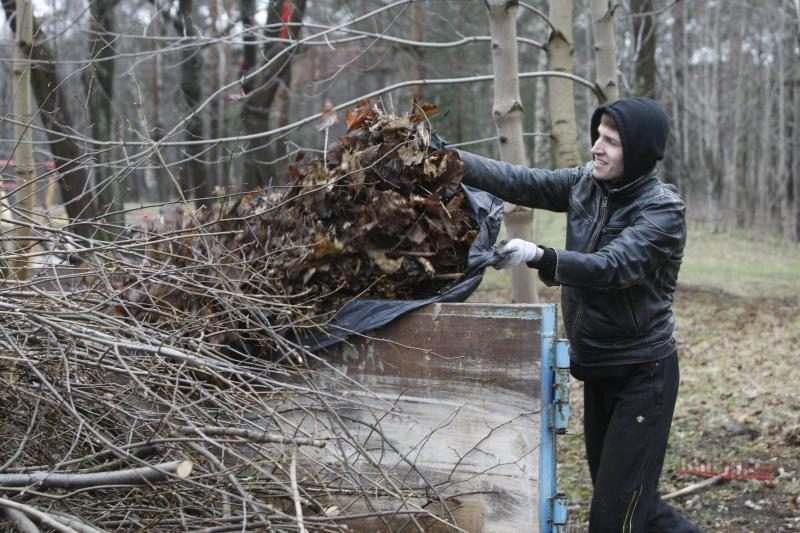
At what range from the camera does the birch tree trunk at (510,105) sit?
470cm

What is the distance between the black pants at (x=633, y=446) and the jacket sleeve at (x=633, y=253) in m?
0.44

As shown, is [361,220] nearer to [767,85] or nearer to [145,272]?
[145,272]

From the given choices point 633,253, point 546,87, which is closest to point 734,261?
point 546,87

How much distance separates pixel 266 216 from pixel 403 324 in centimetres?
82

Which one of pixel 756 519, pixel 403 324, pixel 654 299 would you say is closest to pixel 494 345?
pixel 403 324

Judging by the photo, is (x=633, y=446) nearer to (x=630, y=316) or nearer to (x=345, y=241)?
(x=630, y=316)

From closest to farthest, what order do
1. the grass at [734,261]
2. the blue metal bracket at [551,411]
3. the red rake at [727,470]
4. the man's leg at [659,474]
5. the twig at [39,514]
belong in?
the twig at [39,514] < the blue metal bracket at [551,411] < the man's leg at [659,474] < the red rake at [727,470] < the grass at [734,261]

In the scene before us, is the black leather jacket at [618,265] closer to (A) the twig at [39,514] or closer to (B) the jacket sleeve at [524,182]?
(B) the jacket sleeve at [524,182]

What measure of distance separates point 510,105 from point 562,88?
3.83 feet

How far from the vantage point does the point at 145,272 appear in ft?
10.7

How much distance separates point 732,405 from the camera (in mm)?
7121

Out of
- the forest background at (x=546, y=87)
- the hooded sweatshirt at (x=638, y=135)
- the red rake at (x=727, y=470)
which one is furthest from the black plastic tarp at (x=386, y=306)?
the forest background at (x=546, y=87)

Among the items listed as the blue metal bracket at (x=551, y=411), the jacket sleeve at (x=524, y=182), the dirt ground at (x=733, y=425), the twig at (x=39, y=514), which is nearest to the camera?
the twig at (x=39, y=514)

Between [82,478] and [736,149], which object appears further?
[736,149]
